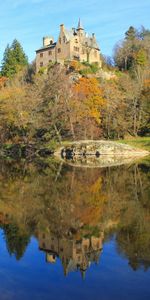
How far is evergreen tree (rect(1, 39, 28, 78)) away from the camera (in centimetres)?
10444

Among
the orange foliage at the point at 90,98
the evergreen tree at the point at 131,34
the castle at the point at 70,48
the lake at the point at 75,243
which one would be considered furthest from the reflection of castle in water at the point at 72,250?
the evergreen tree at the point at 131,34

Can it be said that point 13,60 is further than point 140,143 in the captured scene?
Yes

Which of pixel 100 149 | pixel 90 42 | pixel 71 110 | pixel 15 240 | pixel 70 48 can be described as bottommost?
pixel 100 149

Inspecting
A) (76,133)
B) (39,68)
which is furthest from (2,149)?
(39,68)

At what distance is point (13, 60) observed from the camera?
106188mm

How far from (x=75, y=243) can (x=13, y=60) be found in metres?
97.6

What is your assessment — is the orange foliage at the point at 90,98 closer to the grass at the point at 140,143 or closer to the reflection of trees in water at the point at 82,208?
the grass at the point at 140,143

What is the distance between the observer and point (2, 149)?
232 ft

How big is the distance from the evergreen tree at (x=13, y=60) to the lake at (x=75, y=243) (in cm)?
8317

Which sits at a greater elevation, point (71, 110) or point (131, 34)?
point (131, 34)

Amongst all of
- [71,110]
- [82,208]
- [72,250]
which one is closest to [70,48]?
[71,110]

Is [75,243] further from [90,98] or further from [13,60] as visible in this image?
[13,60]

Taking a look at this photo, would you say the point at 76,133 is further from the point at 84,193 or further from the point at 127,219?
the point at 127,219

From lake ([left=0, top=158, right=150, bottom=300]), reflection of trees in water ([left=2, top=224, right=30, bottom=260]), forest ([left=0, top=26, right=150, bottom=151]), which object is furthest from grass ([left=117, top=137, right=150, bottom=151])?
reflection of trees in water ([left=2, top=224, right=30, bottom=260])
